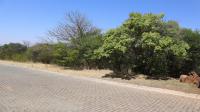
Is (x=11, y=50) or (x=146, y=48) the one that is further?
(x=11, y=50)

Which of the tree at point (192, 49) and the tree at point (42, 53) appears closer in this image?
the tree at point (192, 49)

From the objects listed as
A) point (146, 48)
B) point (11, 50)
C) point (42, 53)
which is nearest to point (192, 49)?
point (146, 48)

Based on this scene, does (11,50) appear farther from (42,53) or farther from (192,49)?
(192,49)

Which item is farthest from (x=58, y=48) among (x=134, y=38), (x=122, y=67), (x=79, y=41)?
(x=134, y=38)

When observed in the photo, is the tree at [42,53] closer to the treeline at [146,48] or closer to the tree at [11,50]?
the tree at [11,50]

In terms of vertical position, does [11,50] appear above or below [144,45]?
above

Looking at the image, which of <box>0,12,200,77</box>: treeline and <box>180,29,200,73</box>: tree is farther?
<box>180,29,200,73</box>: tree

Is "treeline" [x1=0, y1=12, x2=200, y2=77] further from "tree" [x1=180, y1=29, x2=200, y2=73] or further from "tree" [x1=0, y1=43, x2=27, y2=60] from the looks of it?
"tree" [x1=0, y1=43, x2=27, y2=60]

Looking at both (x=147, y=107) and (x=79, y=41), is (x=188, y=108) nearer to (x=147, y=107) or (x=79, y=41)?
(x=147, y=107)

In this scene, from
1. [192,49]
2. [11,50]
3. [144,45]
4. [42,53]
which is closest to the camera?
Answer: [144,45]

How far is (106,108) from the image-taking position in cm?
1074

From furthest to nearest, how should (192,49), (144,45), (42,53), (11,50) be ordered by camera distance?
(11,50)
(42,53)
(192,49)
(144,45)

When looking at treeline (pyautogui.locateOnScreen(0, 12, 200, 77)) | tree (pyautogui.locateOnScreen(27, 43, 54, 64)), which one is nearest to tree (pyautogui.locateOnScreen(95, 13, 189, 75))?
treeline (pyautogui.locateOnScreen(0, 12, 200, 77))

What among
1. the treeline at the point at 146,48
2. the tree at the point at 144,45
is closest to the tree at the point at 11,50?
the treeline at the point at 146,48
